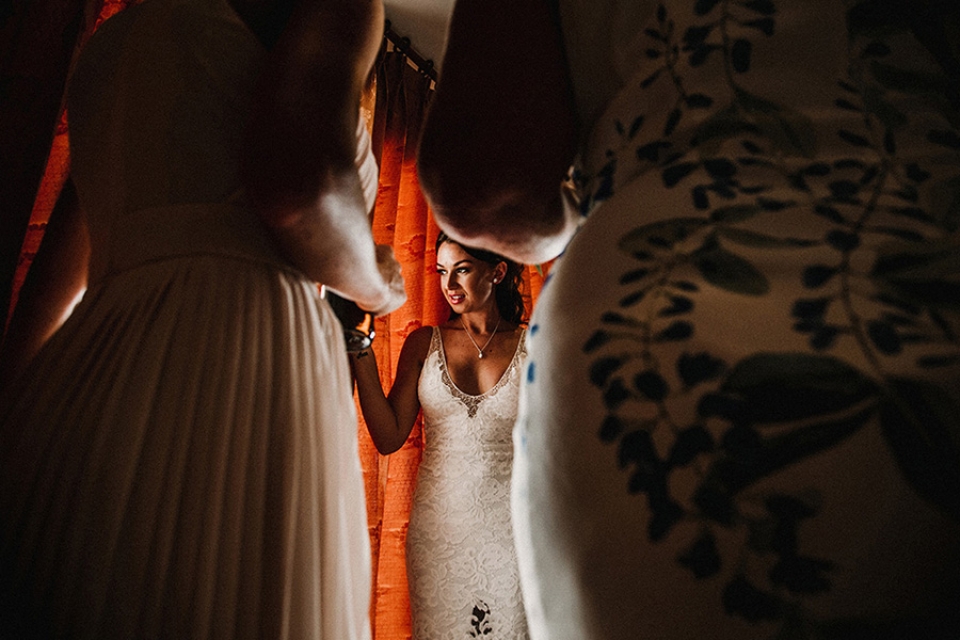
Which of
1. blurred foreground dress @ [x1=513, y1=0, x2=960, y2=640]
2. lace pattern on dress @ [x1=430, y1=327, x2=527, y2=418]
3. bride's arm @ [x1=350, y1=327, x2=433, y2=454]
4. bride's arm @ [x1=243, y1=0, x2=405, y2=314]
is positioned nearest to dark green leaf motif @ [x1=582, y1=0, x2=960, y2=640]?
blurred foreground dress @ [x1=513, y1=0, x2=960, y2=640]

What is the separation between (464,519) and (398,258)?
133 cm

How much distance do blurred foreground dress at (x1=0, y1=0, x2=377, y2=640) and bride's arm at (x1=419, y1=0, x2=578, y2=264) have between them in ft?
0.99

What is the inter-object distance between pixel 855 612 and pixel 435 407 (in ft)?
5.20

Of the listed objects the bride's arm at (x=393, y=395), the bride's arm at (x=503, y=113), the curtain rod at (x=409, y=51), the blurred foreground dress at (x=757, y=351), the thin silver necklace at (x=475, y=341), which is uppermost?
the curtain rod at (x=409, y=51)

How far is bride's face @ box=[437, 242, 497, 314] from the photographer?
1987 mm

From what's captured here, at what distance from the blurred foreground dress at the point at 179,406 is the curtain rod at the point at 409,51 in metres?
2.42

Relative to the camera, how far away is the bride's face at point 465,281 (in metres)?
1.99

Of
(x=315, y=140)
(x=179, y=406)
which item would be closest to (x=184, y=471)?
(x=179, y=406)

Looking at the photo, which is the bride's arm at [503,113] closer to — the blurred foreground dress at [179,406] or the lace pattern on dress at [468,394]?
the blurred foreground dress at [179,406]

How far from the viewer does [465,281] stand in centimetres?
199

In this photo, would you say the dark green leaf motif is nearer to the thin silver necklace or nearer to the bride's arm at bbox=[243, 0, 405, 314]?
the bride's arm at bbox=[243, 0, 405, 314]

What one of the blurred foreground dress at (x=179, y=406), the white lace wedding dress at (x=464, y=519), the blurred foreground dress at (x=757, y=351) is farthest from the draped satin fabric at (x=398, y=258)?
the blurred foreground dress at (x=757, y=351)

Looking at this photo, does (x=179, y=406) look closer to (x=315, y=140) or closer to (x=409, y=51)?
(x=315, y=140)

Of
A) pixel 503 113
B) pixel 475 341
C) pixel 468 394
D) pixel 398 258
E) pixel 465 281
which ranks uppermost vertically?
pixel 398 258
